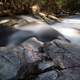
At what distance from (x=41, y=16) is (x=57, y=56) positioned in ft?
16.0

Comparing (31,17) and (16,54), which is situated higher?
(16,54)

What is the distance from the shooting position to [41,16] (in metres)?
9.48

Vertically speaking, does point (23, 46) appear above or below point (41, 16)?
above

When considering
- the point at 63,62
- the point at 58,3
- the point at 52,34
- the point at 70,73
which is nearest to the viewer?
the point at 70,73

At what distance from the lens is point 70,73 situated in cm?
429

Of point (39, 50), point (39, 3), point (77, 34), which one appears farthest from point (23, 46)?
point (39, 3)

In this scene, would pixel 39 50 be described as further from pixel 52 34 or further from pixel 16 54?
pixel 52 34

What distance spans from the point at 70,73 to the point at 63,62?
41 centimetres

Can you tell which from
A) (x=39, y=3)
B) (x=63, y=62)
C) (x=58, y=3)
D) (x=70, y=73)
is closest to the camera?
(x=70, y=73)

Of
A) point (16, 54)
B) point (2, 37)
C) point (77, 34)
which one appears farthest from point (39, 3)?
point (16, 54)

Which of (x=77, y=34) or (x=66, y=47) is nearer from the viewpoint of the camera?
(x=66, y=47)

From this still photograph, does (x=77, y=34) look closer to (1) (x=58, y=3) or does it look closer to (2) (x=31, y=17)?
(2) (x=31, y=17)

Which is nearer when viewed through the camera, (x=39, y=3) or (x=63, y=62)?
(x=63, y=62)

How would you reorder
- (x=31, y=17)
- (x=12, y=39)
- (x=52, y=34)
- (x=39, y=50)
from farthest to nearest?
(x=31, y=17)
(x=52, y=34)
(x=12, y=39)
(x=39, y=50)
